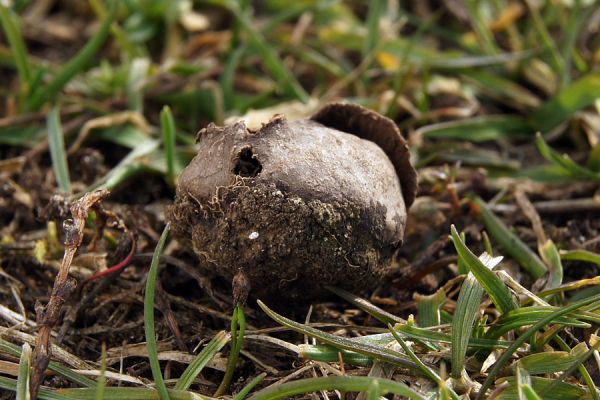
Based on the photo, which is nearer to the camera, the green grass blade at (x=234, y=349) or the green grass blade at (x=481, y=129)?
the green grass blade at (x=234, y=349)

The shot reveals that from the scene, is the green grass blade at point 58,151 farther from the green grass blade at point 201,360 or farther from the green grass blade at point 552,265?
the green grass blade at point 552,265

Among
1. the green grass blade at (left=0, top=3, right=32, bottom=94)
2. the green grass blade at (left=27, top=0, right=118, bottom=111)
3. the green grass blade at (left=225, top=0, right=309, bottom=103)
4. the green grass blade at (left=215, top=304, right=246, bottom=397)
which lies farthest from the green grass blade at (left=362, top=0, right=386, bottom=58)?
the green grass blade at (left=215, top=304, right=246, bottom=397)

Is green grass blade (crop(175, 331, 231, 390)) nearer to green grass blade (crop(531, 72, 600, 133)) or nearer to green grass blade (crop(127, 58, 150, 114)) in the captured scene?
green grass blade (crop(127, 58, 150, 114))

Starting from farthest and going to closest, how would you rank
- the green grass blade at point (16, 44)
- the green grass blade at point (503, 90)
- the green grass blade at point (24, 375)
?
the green grass blade at point (503, 90) < the green grass blade at point (16, 44) < the green grass blade at point (24, 375)

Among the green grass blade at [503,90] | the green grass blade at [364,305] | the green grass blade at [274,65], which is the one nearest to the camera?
the green grass blade at [364,305]

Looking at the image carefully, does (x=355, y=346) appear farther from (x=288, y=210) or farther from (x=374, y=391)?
(x=288, y=210)

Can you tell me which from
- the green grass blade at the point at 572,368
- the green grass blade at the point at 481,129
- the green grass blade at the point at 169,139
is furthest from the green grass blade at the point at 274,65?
the green grass blade at the point at 572,368

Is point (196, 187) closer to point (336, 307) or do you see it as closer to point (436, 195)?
point (336, 307)

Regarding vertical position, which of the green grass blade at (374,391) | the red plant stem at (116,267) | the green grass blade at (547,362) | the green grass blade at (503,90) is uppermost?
the green grass blade at (503,90)

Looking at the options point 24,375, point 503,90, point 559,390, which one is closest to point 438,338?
point 559,390

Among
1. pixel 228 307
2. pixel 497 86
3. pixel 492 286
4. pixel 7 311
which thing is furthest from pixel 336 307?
pixel 497 86
